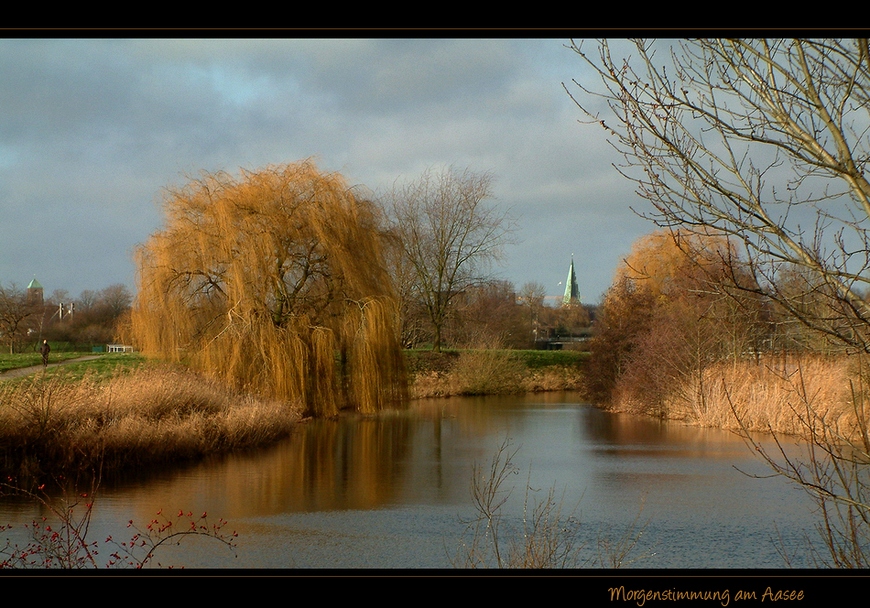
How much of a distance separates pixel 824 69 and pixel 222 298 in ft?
52.6

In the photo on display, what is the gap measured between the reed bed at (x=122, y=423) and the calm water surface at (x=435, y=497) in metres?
0.60

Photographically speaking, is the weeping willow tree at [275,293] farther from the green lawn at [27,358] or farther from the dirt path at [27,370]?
the green lawn at [27,358]

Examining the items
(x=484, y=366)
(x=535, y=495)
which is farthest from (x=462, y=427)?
(x=484, y=366)

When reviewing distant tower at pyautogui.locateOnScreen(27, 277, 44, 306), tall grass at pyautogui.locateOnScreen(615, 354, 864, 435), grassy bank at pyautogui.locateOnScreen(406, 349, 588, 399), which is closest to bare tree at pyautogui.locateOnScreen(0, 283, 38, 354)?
distant tower at pyautogui.locateOnScreen(27, 277, 44, 306)

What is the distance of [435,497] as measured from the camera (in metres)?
10.1

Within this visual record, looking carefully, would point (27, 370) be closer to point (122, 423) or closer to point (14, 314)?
point (14, 314)

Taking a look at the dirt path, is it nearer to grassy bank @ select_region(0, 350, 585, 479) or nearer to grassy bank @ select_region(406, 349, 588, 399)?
grassy bank @ select_region(0, 350, 585, 479)

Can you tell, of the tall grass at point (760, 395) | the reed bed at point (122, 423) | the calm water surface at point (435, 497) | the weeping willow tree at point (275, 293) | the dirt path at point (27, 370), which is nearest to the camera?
the calm water surface at point (435, 497)

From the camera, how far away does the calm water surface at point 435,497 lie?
746 cm

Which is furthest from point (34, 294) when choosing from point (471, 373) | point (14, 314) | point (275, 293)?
point (471, 373)

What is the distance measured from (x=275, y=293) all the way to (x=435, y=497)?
9.12 metres

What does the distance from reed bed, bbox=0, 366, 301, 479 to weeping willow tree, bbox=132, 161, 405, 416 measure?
189 centimetres

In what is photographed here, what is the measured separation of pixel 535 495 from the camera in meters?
9.90

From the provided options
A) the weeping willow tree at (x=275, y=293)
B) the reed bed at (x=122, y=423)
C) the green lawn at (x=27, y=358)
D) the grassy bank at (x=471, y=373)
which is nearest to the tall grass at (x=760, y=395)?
the weeping willow tree at (x=275, y=293)
